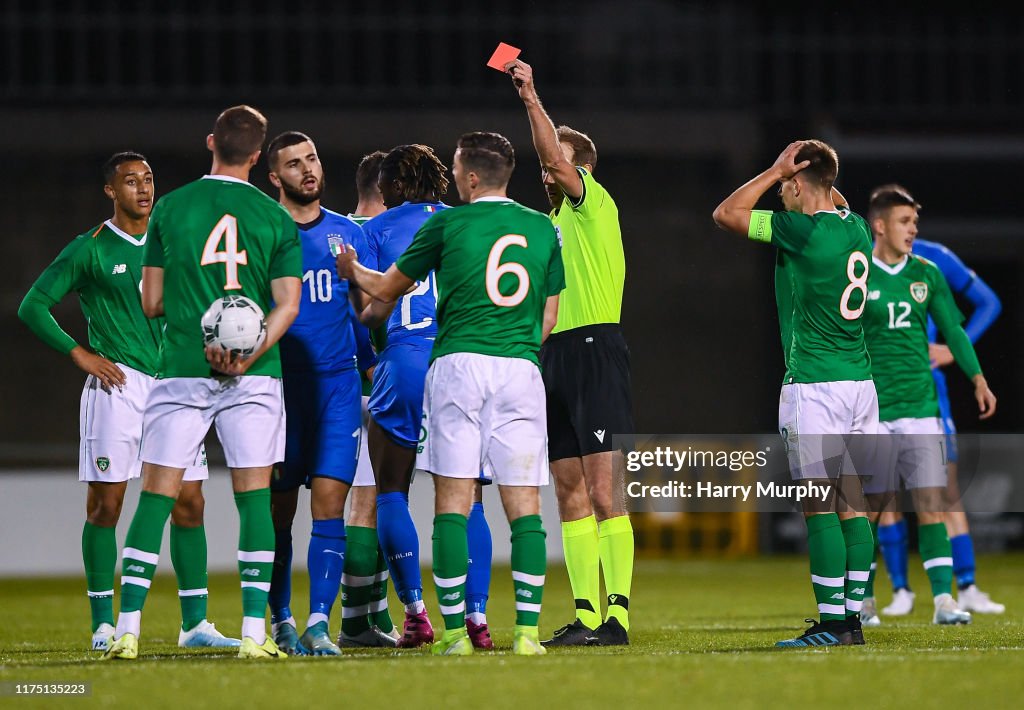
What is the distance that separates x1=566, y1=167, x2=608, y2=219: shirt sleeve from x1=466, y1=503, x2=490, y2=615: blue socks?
4.78 feet

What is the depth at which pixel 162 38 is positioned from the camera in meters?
16.8

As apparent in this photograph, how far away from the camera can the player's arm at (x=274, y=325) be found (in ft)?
18.5

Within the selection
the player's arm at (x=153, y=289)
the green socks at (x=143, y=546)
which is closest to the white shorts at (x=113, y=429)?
the green socks at (x=143, y=546)

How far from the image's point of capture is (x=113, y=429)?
23.1ft

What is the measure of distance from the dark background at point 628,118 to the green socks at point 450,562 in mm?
9685

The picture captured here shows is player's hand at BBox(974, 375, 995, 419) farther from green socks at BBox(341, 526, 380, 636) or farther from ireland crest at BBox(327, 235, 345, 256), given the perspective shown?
ireland crest at BBox(327, 235, 345, 256)

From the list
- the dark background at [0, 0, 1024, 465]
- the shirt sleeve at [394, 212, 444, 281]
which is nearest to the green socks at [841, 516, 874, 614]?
the shirt sleeve at [394, 212, 444, 281]

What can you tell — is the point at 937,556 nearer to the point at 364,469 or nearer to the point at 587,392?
the point at 587,392

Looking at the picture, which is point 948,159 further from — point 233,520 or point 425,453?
point 425,453

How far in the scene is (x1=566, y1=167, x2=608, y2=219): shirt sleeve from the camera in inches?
272

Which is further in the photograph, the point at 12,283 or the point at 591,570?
the point at 12,283

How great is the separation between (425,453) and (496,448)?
320mm

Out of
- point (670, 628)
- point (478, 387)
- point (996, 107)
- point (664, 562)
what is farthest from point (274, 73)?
point (478, 387)

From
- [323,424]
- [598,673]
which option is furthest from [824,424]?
[323,424]
